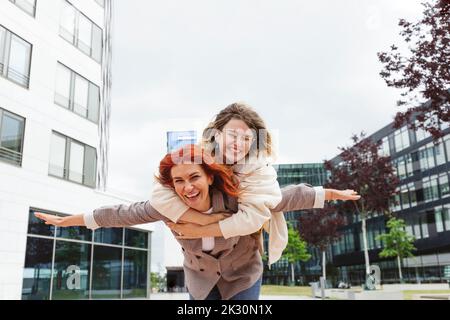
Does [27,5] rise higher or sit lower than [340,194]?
higher

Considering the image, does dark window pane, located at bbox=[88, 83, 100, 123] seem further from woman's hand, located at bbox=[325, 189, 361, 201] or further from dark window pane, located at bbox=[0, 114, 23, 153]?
woman's hand, located at bbox=[325, 189, 361, 201]

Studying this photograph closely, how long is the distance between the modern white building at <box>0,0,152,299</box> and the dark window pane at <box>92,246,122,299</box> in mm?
18

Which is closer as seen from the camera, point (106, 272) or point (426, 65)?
point (426, 65)

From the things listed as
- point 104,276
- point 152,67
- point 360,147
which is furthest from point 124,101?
point 360,147

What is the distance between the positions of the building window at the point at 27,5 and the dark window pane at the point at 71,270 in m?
3.72

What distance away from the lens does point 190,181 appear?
1416mm

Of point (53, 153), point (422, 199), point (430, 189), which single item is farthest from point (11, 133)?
point (422, 199)

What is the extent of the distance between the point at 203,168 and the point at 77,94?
7.91 metres

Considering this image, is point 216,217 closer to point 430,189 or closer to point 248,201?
point 248,201

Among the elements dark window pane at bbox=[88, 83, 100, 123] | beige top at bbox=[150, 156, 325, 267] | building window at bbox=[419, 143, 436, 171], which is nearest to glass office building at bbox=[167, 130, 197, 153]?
beige top at bbox=[150, 156, 325, 267]

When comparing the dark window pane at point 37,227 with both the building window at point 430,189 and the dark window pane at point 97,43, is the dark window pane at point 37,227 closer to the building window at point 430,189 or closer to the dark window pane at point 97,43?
the dark window pane at point 97,43

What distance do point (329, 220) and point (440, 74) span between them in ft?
40.8

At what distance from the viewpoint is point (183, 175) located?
141 centimetres

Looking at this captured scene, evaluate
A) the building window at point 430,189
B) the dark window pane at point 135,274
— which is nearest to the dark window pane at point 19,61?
the dark window pane at point 135,274
